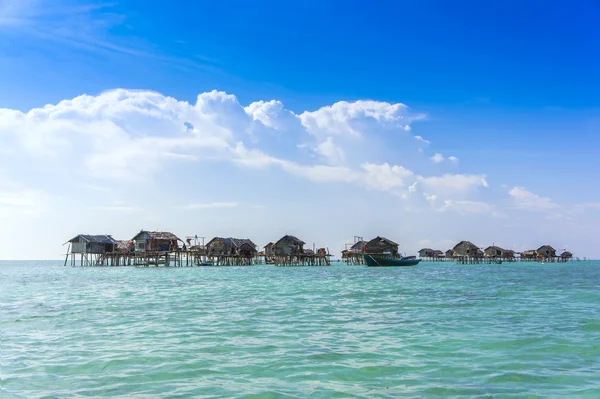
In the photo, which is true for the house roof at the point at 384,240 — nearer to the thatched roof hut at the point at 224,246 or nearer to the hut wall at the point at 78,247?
the thatched roof hut at the point at 224,246

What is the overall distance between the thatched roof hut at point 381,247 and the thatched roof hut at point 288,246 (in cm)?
1204

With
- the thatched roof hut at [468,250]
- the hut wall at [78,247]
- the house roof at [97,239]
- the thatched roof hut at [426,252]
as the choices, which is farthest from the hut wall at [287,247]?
the thatched roof hut at [426,252]

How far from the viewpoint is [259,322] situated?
51.1ft

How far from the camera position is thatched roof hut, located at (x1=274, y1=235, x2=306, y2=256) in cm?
8531

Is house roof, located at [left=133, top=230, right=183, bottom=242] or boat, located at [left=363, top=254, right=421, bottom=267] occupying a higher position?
house roof, located at [left=133, top=230, right=183, bottom=242]

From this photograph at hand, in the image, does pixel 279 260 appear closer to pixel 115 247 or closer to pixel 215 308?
pixel 115 247

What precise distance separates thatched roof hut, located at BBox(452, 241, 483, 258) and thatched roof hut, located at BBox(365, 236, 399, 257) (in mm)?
35073

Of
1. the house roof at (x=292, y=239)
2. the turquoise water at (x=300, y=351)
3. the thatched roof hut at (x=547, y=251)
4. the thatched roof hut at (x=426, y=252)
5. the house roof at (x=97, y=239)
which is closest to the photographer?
the turquoise water at (x=300, y=351)

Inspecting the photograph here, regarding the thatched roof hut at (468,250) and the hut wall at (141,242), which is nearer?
the hut wall at (141,242)

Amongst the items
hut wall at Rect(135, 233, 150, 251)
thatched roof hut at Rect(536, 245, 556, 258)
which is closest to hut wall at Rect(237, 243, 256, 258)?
hut wall at Rect(135, 233, 150, 251)

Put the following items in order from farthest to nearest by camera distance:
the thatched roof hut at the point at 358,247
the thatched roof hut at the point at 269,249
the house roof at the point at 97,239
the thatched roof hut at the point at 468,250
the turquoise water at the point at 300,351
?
1. the thatched roof hut at the point at 468,250
2. the thatched roof hut at the point at 358,247
3. the thatched roof hut at the point at 269,249
4. the house roof at the point at 97,239
5. the turquoise water at the point at 300,351

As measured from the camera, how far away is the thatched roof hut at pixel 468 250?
373 ft

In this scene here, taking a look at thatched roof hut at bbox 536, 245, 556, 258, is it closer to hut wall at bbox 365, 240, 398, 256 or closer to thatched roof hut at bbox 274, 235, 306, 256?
hut wall at bbox 365, 240, 398, 256

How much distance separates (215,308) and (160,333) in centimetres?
588
